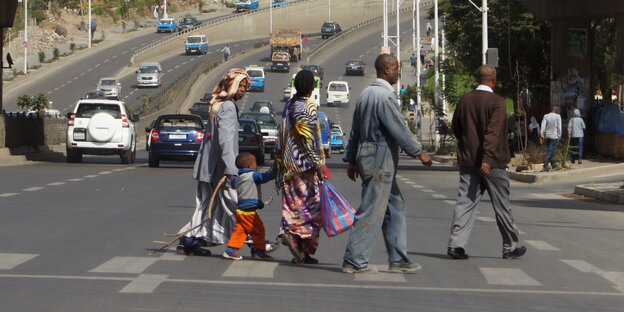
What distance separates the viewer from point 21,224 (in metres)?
15.6

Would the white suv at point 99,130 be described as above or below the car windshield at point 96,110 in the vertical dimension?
below

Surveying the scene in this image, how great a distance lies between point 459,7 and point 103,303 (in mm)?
49250

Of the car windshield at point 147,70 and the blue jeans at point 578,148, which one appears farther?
the car windshield at point 147,70

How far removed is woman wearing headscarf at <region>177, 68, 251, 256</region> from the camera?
1264 cm

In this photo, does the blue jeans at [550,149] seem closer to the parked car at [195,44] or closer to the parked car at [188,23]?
the parked car at [195,44]

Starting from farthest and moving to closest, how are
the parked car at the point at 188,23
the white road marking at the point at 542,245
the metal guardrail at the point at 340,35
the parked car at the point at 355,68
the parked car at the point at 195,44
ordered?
the parked car at the point at 188,23, the metal guardrail at the point at 340,35, the parked car at the point at 195,44, the parked car at the point at 355,68, the white road marking at the point at 542,245

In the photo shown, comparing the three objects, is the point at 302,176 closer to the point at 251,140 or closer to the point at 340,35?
the point at 251,140

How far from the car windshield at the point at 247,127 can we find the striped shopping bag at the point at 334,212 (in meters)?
28.0

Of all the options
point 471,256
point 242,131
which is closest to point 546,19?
point 242,131

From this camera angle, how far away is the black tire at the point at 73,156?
36.4m

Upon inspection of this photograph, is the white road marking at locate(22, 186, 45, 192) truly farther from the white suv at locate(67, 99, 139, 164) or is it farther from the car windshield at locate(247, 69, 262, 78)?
the car windshield at locate(247, 69, 262, 78)

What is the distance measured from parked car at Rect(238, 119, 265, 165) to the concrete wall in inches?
3534

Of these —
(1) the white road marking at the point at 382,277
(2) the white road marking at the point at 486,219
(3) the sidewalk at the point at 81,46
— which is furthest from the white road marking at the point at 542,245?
(3) the sidewalk at the point at 81,46

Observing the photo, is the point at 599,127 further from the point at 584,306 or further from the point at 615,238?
the point at 584,306
